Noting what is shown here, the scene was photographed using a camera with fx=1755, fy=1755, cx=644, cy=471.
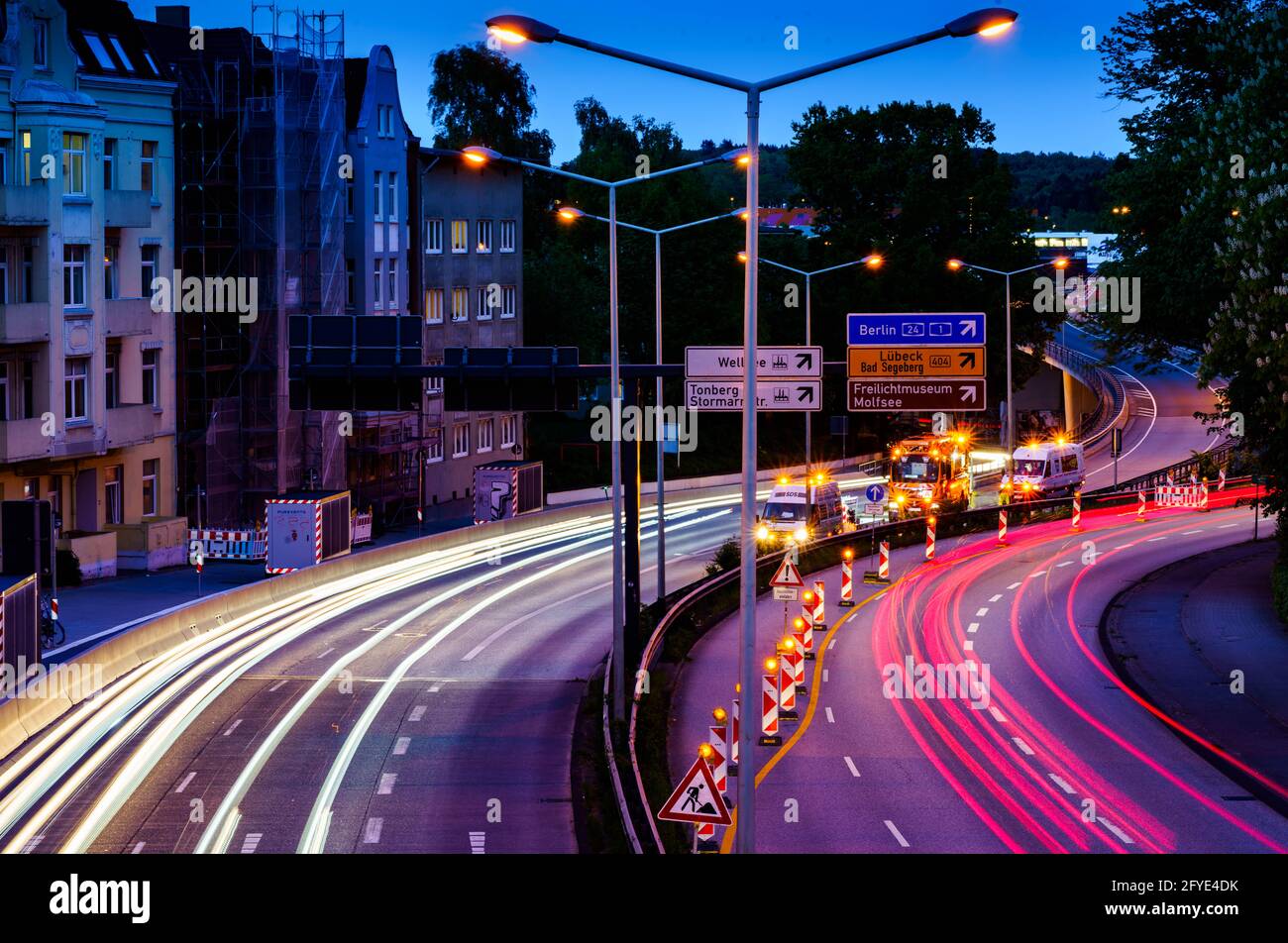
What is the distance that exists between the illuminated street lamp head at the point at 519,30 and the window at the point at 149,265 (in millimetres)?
38266

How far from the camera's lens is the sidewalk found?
2647cm

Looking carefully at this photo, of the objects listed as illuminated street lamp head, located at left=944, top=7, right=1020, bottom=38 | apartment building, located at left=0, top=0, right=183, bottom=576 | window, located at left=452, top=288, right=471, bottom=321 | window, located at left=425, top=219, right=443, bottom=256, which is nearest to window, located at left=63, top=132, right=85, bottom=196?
apartment building, located at left=0, top=0, right=183, bottom=576

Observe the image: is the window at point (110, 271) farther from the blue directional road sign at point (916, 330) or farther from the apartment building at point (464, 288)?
the blue directional road sign at point (916, 330)

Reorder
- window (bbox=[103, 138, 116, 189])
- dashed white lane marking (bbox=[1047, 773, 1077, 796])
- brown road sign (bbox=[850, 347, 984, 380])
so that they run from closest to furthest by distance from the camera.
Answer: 1. dashed white lane marking (bbox=[1047, 773, 1077, 796])
2. brown road sign (bbox=[850, 347, 984, 380])
3. window (bbox=[103, 138, 116, 189])

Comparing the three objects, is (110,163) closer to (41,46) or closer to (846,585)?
(41,46)

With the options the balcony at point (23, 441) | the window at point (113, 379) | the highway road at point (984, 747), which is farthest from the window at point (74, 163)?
the highway road at point (984, 747)

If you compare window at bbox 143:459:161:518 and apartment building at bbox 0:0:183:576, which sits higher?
apartment building at bbox 0:0:183:576

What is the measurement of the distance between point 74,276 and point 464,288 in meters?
28.2

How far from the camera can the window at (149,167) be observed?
51938 millimetres

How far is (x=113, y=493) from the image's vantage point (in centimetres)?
4922

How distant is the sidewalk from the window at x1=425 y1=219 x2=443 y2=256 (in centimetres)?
3368

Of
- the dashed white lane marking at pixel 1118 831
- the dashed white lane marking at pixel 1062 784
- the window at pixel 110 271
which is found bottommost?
the dashed white lane marking at pixel 1118 831

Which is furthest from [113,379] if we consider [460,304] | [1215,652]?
[1215,652]

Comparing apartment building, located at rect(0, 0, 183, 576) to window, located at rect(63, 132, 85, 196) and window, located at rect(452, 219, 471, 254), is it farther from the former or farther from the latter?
window, located at rect(452, 219, 471, 254)
